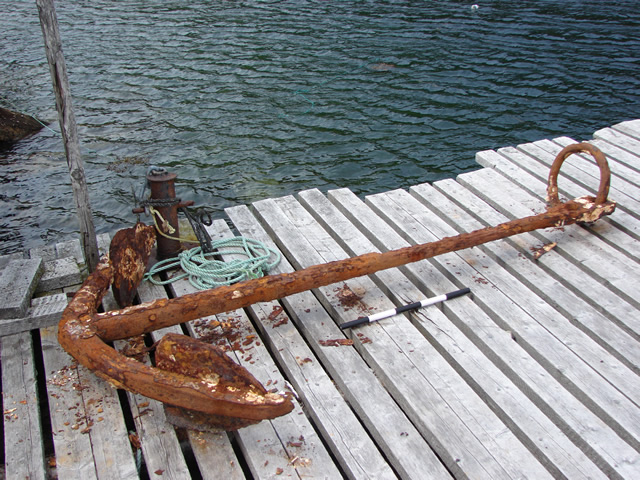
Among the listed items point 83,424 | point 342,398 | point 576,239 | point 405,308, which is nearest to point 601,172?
point 576,239

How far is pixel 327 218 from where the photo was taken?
5.37m

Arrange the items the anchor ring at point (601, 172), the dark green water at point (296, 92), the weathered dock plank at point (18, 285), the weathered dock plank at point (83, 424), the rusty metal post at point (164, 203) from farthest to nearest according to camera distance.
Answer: the dark green water at point (296, 92) → the anchor ring at point (601, 172) → the rusty metal post at point (164, 203) → the weathered dock plank at point (18, 285) → the weathered dock plank at point (83, 424)

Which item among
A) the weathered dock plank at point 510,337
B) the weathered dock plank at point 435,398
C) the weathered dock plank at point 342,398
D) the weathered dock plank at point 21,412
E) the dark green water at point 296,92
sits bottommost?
the dark green water at point 296,92

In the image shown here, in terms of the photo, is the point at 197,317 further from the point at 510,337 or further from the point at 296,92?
the point at 296,92

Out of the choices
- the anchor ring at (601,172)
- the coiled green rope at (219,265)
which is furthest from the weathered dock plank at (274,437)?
the anchor ring at (601,172)

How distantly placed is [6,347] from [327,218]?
9.08ft

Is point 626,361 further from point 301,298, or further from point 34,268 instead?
point 34,268

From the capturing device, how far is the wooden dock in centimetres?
311

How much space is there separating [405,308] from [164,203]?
1960 millimetres

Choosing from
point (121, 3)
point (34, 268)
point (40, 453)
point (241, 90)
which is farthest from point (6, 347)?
point (121, 3)

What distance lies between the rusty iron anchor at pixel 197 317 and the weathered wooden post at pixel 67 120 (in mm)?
490

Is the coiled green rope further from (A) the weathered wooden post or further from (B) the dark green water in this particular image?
(B) the dark green water

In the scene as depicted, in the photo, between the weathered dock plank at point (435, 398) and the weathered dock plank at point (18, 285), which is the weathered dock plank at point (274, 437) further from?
the weathered dock plank at point (18, 285)

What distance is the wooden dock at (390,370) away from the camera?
3.11 meters
